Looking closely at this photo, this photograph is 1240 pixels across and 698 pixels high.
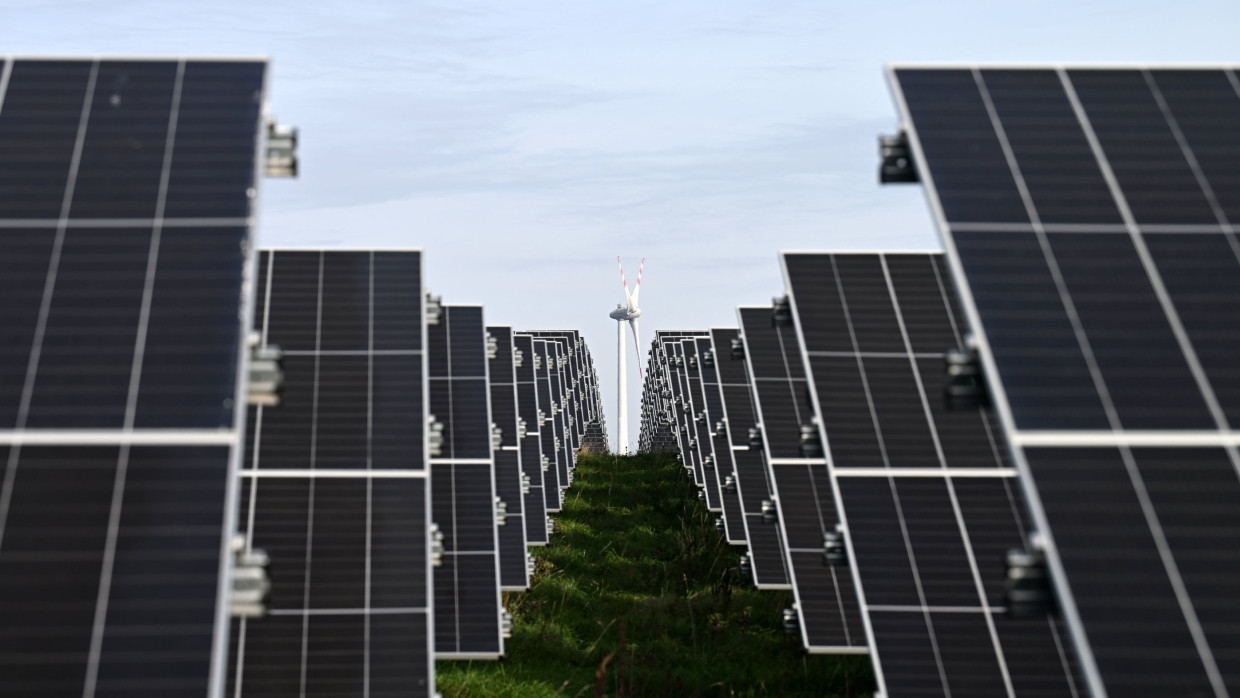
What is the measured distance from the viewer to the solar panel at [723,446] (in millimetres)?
29141

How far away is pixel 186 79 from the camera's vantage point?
37.4ft

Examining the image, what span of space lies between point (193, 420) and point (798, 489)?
14289 mm

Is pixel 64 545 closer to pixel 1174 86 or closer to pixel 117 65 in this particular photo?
pixel 117 65

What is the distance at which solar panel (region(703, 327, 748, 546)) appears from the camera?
29.1 m

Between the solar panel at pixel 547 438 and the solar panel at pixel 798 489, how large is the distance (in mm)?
11430

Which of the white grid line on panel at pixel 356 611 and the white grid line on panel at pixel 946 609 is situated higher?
the white grid line on panel at pixel 356 611

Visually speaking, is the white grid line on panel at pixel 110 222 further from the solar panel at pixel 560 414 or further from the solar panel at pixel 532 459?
the solar panel at pixel 560 414

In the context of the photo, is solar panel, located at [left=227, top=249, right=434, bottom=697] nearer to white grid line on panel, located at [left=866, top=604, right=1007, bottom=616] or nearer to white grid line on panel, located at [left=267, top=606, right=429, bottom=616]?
white grid line on panel, located at [left=267, top=606, right=429, bottom=616]

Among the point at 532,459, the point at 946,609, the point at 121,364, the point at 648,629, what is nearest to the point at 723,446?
the point at 532,459

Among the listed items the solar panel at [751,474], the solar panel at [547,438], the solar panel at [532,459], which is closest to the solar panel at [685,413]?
the solar panel at [547,438]

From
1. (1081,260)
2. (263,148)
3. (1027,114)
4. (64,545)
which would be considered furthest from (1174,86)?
(64,545)

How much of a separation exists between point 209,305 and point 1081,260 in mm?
7029

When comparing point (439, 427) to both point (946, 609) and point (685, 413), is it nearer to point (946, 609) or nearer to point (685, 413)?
point (946, 609)

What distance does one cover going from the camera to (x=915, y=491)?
1514 cm
